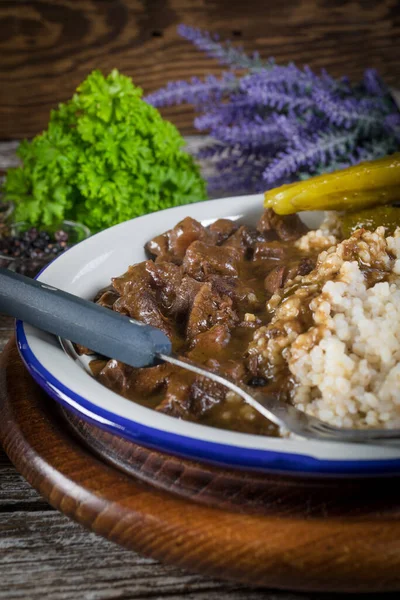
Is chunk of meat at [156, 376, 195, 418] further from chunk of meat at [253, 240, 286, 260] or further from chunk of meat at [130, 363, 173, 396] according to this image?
chunk of meat at [253, 240, 286, 260]

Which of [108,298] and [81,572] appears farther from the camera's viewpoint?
[108,298]

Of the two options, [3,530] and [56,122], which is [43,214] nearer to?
[56,122]

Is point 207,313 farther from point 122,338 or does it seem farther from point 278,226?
point 278,226

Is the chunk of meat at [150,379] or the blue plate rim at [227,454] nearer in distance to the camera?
the blue plate rim at [227,454]

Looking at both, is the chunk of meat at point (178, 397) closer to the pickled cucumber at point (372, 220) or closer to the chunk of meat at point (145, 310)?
the chunk of meat at point (145, 310)

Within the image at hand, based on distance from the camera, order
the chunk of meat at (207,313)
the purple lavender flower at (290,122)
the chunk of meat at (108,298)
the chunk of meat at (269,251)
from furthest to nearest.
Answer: the purple lavender flower at (290,122) → the chunk of meat at (269,251) → the chunk of meat at (108,298) → the chunk of meat at (207,313)

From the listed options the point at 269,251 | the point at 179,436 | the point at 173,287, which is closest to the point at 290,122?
the point at 269,251

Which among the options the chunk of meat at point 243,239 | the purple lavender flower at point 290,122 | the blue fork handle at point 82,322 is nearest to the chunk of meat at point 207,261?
the chunk of meat at point 243,239
